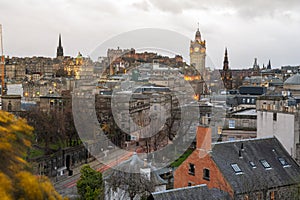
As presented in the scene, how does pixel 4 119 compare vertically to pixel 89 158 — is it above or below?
above

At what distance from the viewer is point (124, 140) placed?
4278 centimetres

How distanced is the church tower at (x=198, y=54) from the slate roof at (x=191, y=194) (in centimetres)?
11063

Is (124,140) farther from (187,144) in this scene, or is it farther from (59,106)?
(59,106)

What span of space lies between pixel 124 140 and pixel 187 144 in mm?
6862

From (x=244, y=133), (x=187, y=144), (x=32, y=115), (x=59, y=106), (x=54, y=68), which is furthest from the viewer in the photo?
(x=54, y=68)

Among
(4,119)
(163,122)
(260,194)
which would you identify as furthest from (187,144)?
(4,119)

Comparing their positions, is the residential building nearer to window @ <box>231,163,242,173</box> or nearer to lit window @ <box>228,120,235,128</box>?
window @ <box>231,163,242,173</box>

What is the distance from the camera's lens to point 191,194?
18.6m

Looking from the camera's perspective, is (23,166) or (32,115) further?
(32,115)

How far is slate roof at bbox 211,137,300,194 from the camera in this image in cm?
2064

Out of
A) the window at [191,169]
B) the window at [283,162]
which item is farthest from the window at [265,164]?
the window at [191,169]

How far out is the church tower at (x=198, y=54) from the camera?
130125 millimetres

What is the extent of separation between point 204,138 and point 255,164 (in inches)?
141

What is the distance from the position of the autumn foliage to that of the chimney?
1399 cm
